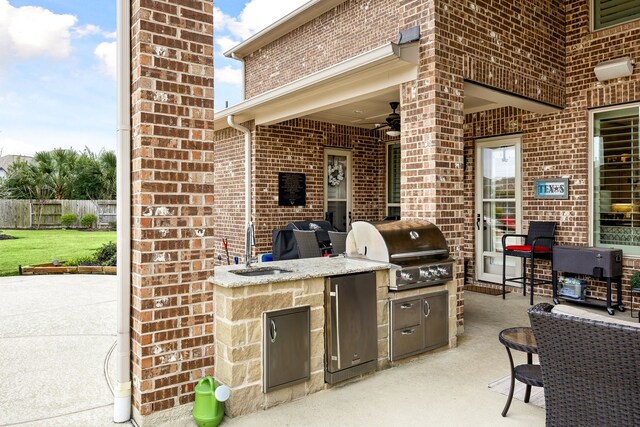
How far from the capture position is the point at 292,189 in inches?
319

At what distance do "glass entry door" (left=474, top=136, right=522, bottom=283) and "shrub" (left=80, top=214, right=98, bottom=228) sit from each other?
527 inches

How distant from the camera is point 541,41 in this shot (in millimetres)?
5598

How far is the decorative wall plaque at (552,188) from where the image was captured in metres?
6.01

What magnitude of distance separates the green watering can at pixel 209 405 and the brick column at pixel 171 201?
20 cm

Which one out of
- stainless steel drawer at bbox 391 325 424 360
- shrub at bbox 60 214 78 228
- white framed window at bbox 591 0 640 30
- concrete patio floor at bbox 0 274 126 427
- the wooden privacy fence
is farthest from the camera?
shrub at bbox 60 214 78 228

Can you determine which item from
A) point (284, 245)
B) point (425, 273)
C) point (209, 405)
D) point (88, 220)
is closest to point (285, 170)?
point (284, 245)

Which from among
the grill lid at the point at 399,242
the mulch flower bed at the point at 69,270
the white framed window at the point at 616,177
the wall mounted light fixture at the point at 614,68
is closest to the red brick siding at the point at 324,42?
the wall mounted light fixture at the point at 614,68

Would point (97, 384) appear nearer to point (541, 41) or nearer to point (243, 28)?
point (541, 41)

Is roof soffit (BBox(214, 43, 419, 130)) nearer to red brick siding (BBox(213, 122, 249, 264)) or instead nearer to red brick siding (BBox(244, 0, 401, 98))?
red brick siding (BBox(213, 122, 249, 264))

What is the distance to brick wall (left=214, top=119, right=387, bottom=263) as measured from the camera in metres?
7.84

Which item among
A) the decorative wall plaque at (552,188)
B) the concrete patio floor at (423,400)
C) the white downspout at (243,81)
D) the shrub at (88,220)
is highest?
the white downspout at (243,81)

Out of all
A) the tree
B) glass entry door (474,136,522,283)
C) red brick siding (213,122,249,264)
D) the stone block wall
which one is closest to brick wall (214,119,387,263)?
red brick siding (213,122,249,264)

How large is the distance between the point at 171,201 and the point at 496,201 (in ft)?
19.3

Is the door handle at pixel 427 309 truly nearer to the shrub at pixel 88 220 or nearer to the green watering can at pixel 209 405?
the green watering can at pixel 209 405
